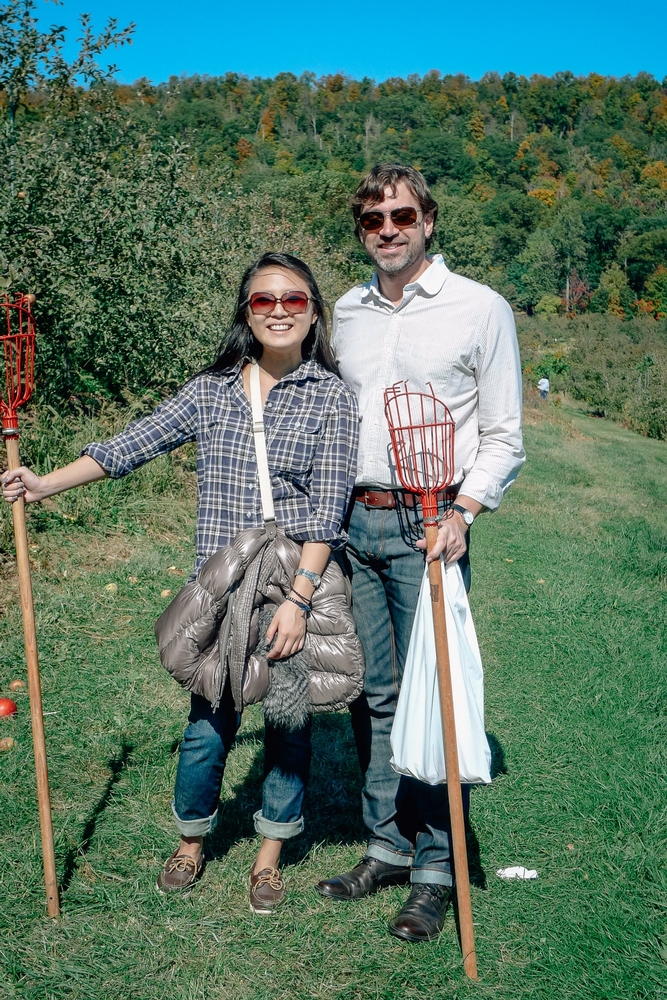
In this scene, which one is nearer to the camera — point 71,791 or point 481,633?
point 71,791

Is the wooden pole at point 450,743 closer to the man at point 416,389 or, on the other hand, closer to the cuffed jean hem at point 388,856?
the man at point 416,389

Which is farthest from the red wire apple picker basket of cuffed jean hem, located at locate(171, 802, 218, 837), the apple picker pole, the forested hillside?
the forested hillside

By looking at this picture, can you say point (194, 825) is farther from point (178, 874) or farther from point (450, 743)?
point (450, 743)

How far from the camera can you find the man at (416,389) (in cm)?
272

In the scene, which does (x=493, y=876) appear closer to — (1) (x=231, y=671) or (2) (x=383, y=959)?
(2) (x=383, y=959)

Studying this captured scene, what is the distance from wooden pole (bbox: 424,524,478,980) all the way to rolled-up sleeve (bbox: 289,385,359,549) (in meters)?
0.31

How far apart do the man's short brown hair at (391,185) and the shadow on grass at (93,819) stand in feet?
8.02

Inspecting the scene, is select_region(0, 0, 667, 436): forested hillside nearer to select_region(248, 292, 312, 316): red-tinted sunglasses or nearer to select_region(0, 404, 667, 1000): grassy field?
select_region(0, 404, 667, 1000): grassy field

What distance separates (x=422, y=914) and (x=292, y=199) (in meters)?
38.0

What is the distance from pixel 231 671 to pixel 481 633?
322 cm

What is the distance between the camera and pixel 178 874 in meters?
2.93

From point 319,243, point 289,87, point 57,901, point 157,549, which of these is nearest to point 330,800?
point 57,901

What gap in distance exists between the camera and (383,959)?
8.82 ft

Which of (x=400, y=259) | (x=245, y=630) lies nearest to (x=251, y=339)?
(x=400, y=259)
